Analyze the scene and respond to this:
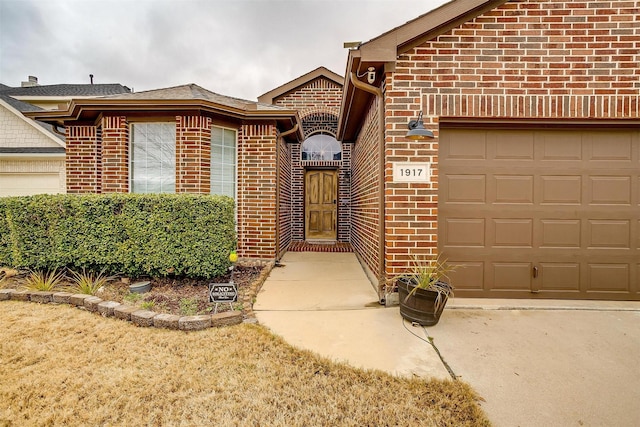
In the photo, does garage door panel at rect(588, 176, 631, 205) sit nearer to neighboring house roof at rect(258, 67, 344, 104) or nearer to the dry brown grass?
the dry brown grass

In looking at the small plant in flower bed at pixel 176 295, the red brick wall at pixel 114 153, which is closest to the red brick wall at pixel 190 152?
the red brick wall at pixel 114 153

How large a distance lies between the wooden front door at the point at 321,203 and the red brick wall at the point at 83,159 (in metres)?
5.12

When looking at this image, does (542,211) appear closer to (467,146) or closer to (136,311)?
(467,146)

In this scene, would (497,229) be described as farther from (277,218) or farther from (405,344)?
(277,218)

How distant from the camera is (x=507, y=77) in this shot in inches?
134

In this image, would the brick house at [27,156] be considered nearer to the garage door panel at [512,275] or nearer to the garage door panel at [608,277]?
the garage door panel at [512,275]

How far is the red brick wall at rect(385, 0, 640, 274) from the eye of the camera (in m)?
3.36

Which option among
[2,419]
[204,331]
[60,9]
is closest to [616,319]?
[204,331]

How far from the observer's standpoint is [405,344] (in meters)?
2.55

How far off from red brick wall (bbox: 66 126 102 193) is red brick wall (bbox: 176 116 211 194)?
2050 millimetres

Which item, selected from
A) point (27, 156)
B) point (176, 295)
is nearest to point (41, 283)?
point (176, 295)

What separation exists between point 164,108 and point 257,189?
214 centimetres

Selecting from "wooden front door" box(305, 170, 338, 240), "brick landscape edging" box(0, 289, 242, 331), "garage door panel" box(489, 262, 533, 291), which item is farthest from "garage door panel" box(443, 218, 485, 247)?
"wooden front door" box(305, 170, 338, 240)

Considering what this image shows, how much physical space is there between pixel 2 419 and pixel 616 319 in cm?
516
